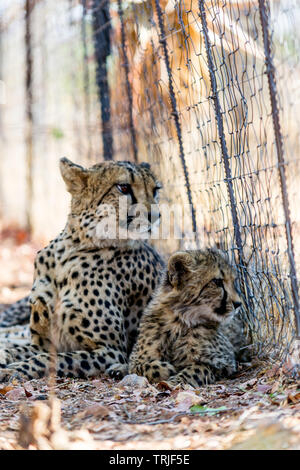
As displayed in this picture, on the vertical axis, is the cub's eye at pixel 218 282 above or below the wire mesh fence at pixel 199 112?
below

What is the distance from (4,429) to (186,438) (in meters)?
0.82

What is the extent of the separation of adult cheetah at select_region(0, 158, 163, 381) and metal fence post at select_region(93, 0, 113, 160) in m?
3.03

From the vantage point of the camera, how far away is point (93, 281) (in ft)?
14.8

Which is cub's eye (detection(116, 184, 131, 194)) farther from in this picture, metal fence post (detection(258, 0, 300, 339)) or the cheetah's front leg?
metal fence post (detection(258, 0, 300, 339))

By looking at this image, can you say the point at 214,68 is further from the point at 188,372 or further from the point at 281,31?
the point at 188,372

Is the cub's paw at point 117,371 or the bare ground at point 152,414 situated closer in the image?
the bare ground at point 152,414

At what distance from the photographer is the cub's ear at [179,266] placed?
13.1 ft

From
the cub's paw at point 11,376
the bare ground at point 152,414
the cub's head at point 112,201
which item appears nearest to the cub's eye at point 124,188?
the cub's head at point 112,201

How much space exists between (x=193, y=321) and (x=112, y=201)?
1.08 meters

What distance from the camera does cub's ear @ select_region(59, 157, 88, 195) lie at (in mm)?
4727

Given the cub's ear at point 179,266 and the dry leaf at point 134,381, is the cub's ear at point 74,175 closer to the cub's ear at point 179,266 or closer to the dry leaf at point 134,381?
the cub's ear at point 179,266

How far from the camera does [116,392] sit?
370 cm

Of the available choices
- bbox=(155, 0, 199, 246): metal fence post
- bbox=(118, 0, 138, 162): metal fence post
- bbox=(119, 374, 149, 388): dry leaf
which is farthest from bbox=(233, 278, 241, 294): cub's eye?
bbox=(118, 0, 138, 162): metal fence post

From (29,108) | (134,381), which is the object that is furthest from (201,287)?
(29,108)
